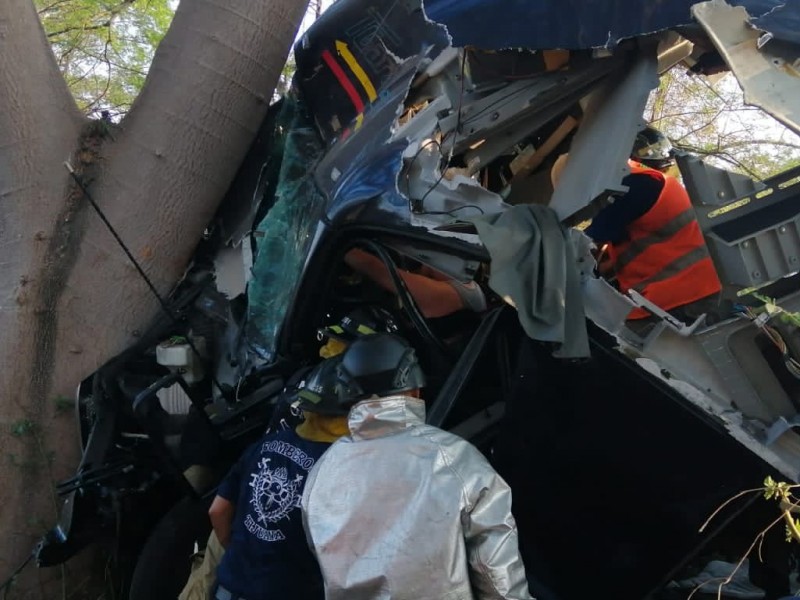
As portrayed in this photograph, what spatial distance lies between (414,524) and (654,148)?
302cm

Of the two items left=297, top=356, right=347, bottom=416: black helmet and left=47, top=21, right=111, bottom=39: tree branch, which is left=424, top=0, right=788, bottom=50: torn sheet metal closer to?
left=297, top=356, right=347, bottom=416: black helmet

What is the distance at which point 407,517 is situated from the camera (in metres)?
1.93

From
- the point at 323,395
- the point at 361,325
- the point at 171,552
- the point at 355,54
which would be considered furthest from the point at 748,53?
the point at 171,552

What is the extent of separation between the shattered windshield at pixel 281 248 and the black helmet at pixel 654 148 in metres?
1.73

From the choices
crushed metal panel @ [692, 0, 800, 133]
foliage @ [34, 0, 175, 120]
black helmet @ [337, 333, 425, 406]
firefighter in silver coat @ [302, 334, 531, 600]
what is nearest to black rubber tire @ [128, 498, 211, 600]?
black helmet @ [337, 333, 425, 406]

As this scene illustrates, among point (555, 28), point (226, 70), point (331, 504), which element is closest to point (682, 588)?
point (331, 504)

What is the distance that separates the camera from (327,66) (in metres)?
4.09

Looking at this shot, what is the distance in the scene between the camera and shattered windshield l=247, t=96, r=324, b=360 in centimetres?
368

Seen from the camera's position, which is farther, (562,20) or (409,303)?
(409,303)

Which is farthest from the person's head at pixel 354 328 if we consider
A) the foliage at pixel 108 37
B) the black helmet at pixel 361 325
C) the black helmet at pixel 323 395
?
the foliage at pixel 108 37

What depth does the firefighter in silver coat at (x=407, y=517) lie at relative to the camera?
1.90 meters

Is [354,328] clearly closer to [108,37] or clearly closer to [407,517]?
[407,517]

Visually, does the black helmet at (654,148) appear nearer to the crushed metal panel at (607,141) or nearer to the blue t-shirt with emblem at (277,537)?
the crushed metal panel at (607,141)

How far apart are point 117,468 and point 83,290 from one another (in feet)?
3.14
